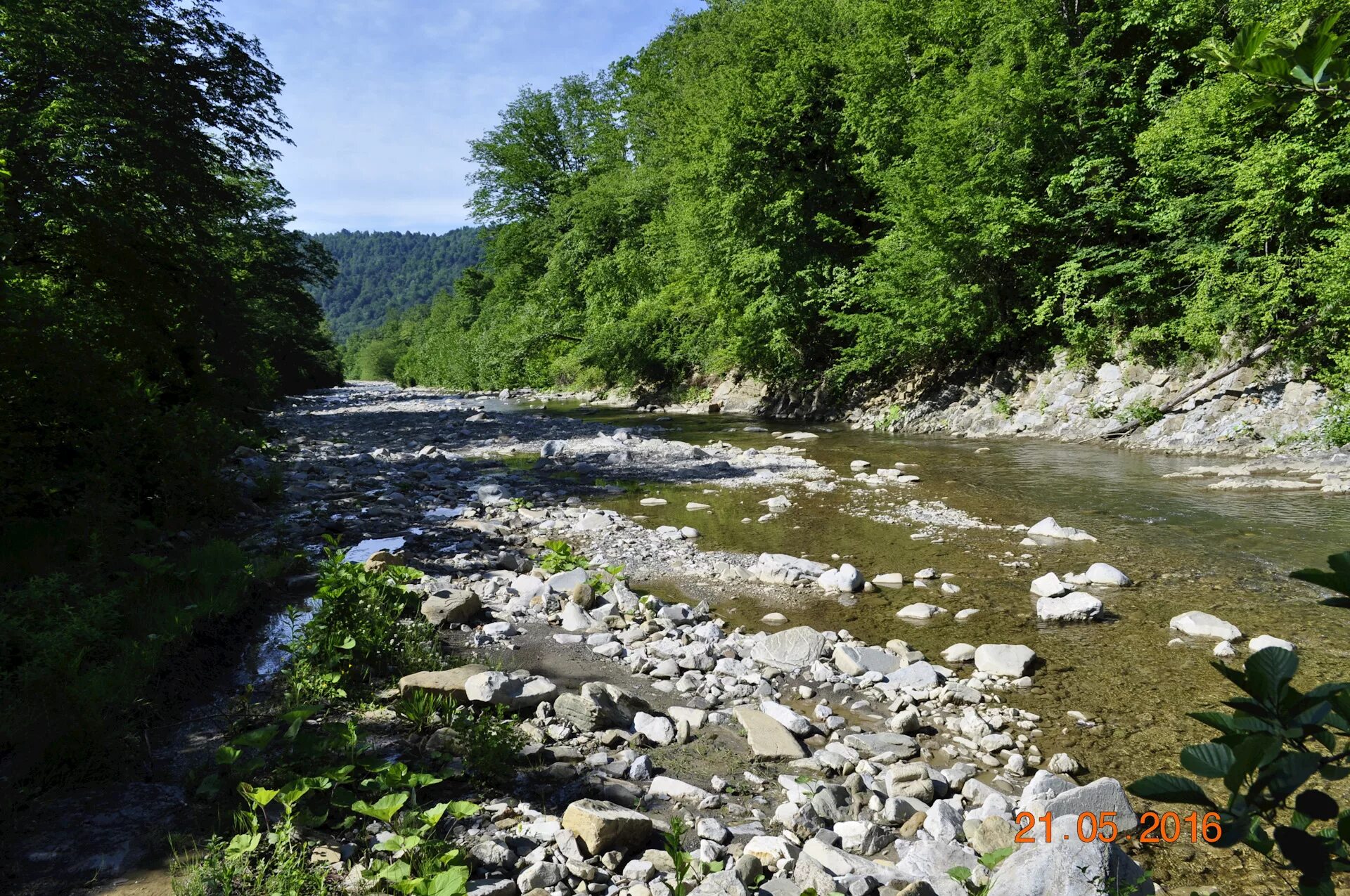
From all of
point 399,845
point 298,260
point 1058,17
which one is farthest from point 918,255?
point 298,260

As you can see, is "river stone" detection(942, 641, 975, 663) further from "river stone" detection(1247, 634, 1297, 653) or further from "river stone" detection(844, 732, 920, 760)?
"river stone" detection(1247, 634, 1297, 653)

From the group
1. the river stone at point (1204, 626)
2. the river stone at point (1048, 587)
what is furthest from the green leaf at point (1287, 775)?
the river stone at point (1048, 587)

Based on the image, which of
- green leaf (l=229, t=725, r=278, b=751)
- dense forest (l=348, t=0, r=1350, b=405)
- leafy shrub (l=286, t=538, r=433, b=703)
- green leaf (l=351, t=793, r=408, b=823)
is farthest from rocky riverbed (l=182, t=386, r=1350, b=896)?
dense forest (l=348, t=0, r=1350, b=405)

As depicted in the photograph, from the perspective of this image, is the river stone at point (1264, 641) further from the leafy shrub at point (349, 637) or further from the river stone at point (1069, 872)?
the leafy shrub at point (349, 637)

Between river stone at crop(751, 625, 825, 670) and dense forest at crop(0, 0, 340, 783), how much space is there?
4.07 metres

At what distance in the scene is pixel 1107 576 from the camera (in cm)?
706

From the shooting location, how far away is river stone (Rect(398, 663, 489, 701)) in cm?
439

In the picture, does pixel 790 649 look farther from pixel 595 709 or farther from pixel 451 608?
pixel 451 608

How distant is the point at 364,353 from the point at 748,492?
12781 centimetres

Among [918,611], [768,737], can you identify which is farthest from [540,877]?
[918,611]

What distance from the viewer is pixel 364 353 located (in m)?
126

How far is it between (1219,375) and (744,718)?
15.0m

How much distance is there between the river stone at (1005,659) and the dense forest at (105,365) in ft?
17.7

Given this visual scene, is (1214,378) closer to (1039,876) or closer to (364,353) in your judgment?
(1039,876)
